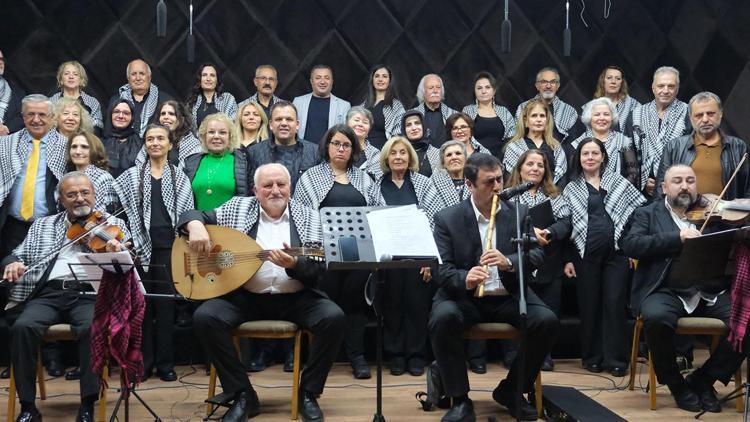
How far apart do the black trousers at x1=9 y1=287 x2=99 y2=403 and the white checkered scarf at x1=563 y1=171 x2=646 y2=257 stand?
2.76m

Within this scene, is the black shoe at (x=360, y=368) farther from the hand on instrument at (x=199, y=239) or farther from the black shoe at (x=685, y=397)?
the black shoe at (x=685, y=397)

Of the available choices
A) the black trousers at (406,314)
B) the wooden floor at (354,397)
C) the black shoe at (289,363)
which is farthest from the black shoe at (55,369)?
the black trousers at (406,314)

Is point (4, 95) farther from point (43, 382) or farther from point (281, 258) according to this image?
point (281, 258)

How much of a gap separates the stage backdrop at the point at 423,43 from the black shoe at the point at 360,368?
2938 mm

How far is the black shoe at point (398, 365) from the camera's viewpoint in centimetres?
559

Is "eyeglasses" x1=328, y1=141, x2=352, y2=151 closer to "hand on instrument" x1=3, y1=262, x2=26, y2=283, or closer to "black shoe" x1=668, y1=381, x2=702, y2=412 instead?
"hand on instrument" x1=3, y1=262, x2=26, y2=283

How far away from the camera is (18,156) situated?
18.6 feet

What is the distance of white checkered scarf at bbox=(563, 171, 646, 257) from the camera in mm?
5699

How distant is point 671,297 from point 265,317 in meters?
2.03

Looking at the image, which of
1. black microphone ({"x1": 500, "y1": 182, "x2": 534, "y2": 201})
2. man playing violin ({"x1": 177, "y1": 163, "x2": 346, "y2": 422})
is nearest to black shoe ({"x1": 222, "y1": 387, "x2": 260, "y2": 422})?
man playing violin ({"x1": 177, "y1": 163, "x2": 346, "y2": 422})

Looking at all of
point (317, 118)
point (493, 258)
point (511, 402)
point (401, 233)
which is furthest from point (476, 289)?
point (317, 118)

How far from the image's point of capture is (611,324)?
5660 millimetres

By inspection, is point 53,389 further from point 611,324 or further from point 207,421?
point 611,324

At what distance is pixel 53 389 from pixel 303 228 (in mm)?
1636
